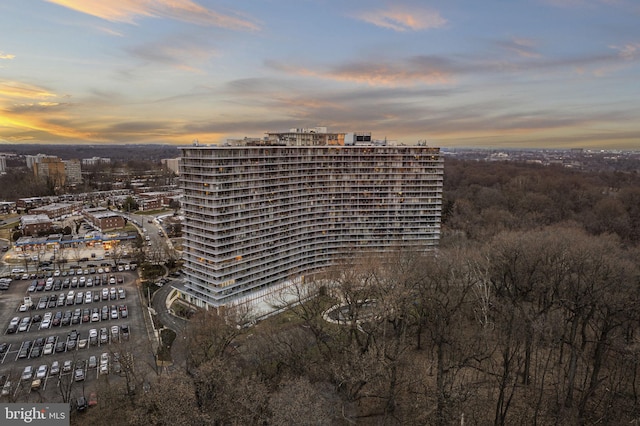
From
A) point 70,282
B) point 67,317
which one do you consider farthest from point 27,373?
point 70,282

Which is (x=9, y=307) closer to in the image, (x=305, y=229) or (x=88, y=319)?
(x=88, y=319)

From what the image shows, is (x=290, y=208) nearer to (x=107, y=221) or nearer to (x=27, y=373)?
(x=27, y=373)

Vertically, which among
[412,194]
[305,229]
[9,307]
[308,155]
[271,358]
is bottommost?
[9,307]

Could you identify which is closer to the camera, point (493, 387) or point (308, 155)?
point (493, 387)

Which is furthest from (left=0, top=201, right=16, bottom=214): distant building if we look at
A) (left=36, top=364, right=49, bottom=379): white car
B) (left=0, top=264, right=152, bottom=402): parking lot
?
(left=36, top=364, right=49, bottom=379): white car

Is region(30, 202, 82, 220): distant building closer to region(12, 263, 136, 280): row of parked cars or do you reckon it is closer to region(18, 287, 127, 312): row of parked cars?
region(12, 263, 136, 280): row of parked cars

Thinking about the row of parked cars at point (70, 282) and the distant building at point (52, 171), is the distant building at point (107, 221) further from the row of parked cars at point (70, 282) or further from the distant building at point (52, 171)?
the distant building at point (52, 171)

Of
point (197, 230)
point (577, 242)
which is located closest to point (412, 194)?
point (577, 242)

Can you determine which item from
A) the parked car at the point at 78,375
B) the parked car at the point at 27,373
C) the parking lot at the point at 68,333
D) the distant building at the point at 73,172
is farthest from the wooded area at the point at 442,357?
the distant building at the point at 73,172

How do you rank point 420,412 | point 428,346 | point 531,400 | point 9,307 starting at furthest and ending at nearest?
1. point 9,307
2. point 428,346
3. point 531,400
4. point 420,412
